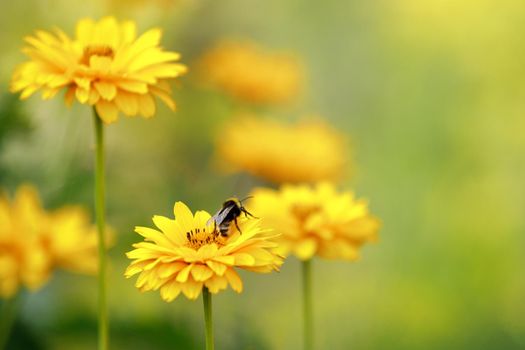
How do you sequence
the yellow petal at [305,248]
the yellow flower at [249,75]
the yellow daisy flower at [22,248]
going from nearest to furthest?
1. the yellow petal at [305,248]
2. the yellow daisy flower at [22,248]
3. the yellow flower at [249,75]

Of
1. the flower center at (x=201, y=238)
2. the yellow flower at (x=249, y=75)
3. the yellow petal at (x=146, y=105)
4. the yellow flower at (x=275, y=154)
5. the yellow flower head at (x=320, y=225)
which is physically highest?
the yellow flower at (x=249, y=75)

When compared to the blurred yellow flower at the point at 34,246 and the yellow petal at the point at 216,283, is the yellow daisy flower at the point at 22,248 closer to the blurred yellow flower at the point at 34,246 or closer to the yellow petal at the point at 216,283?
the blurred yellow flower at the point at 34,246

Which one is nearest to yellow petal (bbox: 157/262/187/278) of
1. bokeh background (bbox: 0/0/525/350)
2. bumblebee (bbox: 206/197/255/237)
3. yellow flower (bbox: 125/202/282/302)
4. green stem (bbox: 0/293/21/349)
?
yellow flower (bbox: 125/202/282/302)

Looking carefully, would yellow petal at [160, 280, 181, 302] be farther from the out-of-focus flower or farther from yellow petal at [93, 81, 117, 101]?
the out-of-focus flower

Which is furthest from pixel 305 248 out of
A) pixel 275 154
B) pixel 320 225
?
pixel 275 154

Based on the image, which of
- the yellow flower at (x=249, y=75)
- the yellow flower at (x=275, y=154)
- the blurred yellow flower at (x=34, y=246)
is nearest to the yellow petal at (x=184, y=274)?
the blurred yellow flower at (x=34, y=246)

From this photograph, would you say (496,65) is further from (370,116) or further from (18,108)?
(18,108)
